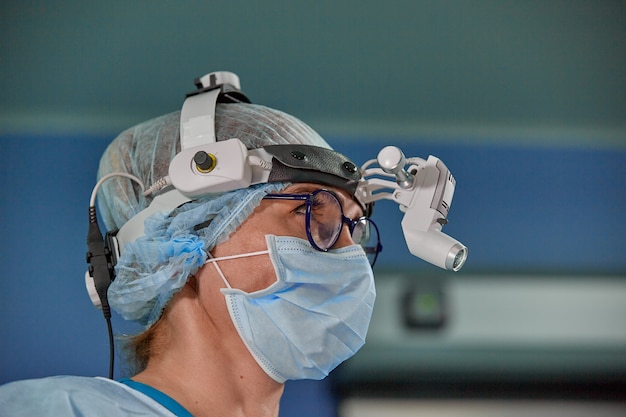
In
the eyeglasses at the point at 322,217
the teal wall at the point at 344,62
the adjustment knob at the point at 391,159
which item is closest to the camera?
the adjustment knob at the point at 391,159

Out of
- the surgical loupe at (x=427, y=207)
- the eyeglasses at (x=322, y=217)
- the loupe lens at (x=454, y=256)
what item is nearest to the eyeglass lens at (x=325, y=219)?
the eyeglasses at (x=322, y=217)

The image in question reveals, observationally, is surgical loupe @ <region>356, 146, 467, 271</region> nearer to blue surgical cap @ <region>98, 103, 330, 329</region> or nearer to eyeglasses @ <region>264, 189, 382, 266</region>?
eyeglasses @ <region>264, 189, 382, 266</region>

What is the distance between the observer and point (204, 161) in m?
1.29

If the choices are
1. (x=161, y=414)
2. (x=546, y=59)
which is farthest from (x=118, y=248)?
(x=546, y=59)

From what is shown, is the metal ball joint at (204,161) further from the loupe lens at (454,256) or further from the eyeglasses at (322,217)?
the loupe lens at (454,256)

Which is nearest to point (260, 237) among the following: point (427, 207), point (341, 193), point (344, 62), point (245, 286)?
point (245, 286)

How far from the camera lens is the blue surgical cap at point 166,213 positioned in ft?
4.38

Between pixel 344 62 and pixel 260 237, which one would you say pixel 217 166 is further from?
pixel 344 62

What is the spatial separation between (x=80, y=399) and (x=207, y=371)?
25 cm

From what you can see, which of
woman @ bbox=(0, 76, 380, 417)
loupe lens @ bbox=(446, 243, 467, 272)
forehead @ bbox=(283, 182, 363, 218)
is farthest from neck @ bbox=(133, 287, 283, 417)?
loupe lens @ bbox=(446, 243, 467, 272)

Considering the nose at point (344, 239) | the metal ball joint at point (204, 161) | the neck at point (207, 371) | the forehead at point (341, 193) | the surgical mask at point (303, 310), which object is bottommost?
the neck at point (207, 371)

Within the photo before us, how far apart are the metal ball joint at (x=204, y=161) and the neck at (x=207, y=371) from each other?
0.81ft

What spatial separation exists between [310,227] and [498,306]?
4.39 feet

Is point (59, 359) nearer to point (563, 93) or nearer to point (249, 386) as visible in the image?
point (249, 386)
